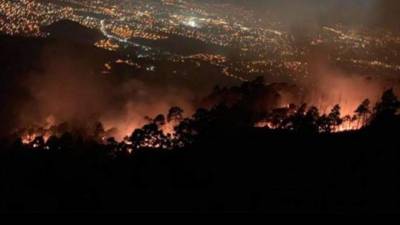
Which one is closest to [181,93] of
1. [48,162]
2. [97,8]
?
[48,162]

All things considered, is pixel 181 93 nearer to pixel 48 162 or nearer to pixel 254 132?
pixel 254 132

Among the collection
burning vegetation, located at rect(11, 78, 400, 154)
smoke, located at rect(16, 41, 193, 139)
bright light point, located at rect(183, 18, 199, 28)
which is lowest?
burning vegetation, located at rect(11, 78, 400, 154)

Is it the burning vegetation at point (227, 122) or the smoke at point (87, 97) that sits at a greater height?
the smoke at point (87, 97)

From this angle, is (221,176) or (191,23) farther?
(191,23)

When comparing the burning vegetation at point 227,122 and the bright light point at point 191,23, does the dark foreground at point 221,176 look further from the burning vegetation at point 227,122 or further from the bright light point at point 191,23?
the bright light point at point 191,23

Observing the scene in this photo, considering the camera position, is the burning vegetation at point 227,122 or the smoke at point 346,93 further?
the smoke at point 346,93

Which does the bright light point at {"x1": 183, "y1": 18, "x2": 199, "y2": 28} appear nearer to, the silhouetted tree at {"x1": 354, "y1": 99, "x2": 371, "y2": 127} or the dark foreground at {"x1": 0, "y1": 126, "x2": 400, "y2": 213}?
the silhouetted tree at {"x1": 354, "y1": 99, "x2": 371, "y2": 127}

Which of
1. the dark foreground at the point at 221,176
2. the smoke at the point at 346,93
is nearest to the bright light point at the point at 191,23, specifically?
the smoke at the point at 346,93

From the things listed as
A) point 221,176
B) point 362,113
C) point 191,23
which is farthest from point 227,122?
point 191,23

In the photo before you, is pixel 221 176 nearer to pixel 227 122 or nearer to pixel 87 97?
pixel 227 122

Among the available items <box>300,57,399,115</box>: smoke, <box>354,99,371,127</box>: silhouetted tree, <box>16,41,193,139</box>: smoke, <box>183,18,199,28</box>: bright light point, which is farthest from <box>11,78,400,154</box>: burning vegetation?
<box>183,18,199,28</box>: bright light point

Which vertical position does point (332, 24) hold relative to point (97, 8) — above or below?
below
